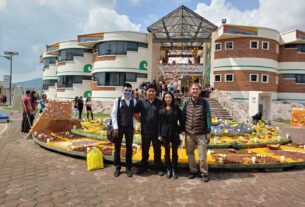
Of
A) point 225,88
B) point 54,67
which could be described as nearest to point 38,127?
point 225,88

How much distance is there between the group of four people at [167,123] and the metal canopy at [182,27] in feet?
80.4

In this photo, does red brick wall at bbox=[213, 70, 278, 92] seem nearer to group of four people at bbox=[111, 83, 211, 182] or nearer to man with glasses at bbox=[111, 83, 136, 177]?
group of four people at bbox=[111, 83, 211, 182]

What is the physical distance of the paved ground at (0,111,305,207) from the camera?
4.71 m

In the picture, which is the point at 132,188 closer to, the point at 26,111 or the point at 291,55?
the point at 26,111

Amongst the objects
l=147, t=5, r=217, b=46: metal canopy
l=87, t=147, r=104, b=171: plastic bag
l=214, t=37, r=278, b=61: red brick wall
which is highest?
l=147, t=5, r=217, b=46: metal canopy

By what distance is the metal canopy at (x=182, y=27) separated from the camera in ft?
96.7

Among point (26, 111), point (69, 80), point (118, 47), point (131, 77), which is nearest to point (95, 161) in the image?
point (26, 111)

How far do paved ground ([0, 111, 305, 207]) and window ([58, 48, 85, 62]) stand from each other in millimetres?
30515

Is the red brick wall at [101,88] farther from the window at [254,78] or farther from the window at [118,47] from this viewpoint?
the window at [254,78]

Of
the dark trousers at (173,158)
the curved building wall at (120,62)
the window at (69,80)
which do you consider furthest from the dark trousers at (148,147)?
the window at (69,80)

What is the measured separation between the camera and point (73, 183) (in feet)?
18.4

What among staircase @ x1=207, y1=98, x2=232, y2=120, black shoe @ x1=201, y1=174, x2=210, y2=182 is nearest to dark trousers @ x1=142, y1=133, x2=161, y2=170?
black shoe @ x1=201, y1=174, x2=210, y2=182

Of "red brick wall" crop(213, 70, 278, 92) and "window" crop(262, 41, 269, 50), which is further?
"window" crop(262, 41, 269, 50)

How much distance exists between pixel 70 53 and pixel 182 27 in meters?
16.4
